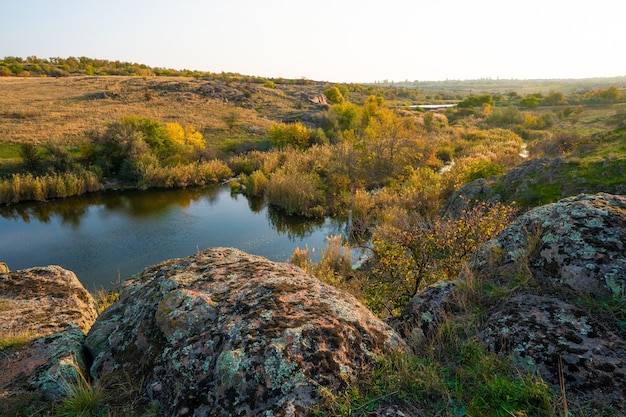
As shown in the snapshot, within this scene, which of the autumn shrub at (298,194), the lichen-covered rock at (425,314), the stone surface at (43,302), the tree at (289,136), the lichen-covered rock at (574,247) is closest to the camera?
the lichen-covered rock at (574,247)

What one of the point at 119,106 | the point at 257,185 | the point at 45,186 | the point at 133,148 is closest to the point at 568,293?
the point at 257,185

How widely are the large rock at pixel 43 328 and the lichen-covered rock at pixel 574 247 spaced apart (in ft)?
16.1

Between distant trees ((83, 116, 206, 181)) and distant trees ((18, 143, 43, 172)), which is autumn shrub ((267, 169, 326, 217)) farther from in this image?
distant trees ((18, 143, 43, 172))

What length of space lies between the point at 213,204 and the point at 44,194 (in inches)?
463

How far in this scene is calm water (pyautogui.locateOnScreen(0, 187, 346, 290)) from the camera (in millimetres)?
15320

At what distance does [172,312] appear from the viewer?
3.09 m

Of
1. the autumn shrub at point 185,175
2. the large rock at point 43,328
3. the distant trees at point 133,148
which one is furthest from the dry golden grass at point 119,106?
the large rock at point 43,328

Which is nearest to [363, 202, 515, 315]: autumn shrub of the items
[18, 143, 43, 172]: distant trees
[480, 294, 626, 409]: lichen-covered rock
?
[480, 294, 626, 409]: lichen-covered rock

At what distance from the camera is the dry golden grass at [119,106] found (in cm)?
3349

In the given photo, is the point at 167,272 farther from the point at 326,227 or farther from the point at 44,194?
the point at 44,194

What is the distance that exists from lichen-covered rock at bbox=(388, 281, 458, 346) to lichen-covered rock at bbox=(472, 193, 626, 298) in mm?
775

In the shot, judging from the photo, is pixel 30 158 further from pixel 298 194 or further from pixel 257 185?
pixel 298 194

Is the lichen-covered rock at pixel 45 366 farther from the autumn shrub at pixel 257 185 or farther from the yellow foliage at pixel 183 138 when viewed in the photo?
the yellow foliage at pixel 183 138

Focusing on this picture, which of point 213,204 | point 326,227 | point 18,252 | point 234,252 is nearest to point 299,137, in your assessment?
point 213,204
